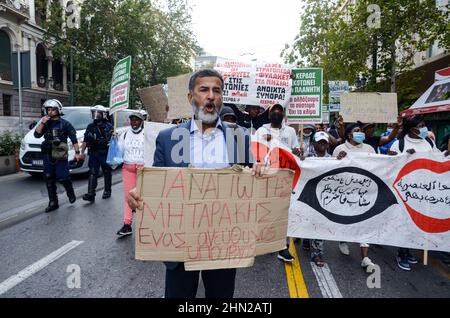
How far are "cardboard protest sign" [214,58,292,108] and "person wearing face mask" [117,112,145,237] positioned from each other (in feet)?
5.42

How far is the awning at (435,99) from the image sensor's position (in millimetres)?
7415

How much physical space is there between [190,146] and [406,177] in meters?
3.18

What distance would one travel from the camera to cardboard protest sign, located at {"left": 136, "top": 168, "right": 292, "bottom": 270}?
205 centimetres

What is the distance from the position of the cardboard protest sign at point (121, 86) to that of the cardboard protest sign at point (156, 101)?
2.62 ft

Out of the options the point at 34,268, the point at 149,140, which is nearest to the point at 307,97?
the point at 149,140

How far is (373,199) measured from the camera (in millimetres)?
4273

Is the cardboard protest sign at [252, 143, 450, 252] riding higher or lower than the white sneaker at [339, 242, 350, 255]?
higher

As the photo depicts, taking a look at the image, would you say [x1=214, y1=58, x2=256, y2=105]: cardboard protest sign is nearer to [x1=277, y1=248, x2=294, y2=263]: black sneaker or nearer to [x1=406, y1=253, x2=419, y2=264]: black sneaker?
[x1=277, y1=248, x2=294, y2=263]: black sneaker

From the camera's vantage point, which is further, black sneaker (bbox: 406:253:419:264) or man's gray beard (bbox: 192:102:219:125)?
black sneaker (bbox: 406:253:419:264)

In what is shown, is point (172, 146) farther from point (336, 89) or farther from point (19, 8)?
point (19, 8)

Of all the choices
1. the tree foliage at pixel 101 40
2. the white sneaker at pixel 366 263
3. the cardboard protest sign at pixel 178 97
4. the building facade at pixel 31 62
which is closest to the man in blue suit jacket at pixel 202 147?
the white sneaker at pixel 366 263

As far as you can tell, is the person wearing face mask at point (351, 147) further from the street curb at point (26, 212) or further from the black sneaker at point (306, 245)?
the street curb at point (26, 212)

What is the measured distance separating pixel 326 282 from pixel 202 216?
217 centimetres

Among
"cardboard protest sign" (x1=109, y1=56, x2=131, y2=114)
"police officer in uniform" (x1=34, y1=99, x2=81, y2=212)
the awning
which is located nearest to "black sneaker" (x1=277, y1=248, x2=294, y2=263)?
"cardboard protest sign" (x1=109, y1=56, x2=131, y2=114)
